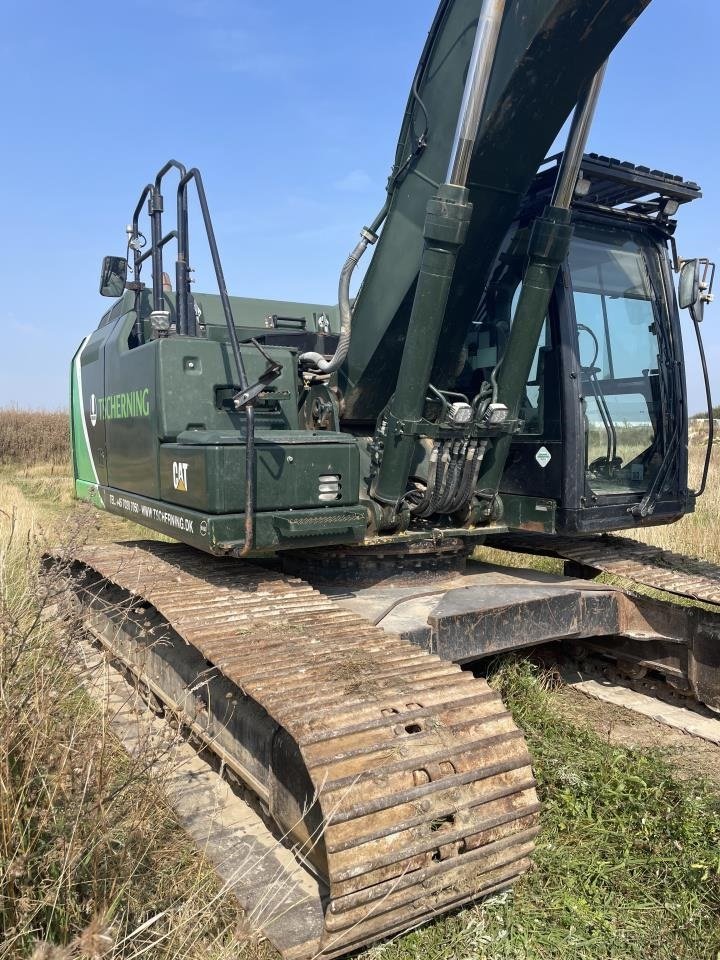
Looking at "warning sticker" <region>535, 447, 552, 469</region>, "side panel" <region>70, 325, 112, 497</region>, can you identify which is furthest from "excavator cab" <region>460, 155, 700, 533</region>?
"side panel" <region>70, 325, 112, 497</region>

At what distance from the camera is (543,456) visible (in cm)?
436

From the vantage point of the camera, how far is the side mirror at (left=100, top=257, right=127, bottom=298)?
586cm

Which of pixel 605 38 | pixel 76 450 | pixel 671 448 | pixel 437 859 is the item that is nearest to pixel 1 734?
pixel 437 859

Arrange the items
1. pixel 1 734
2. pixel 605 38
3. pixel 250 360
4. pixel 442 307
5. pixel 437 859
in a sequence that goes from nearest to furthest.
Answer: pixel 1 734 → pixel 437 859 → pixel 605 38 → pixel 442 307 → pixel 250 360

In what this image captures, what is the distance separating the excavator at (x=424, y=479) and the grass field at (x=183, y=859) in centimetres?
18

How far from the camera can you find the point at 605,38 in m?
3.12

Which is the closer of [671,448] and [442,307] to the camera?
[442,307]

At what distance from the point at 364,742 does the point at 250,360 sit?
226 cm

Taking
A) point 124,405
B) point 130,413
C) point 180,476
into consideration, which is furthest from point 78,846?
point 124,405

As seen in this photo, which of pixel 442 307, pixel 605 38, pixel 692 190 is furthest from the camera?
pixel 692 190

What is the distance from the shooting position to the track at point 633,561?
4215 mm

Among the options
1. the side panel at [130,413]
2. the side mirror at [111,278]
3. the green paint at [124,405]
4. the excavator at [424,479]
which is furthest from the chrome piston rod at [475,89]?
the side mirror at [111,278]

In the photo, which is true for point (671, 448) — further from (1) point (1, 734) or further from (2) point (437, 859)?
(1) point (1, 734)

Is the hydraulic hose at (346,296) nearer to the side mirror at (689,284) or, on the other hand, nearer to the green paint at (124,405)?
the green paint at (124,405)
